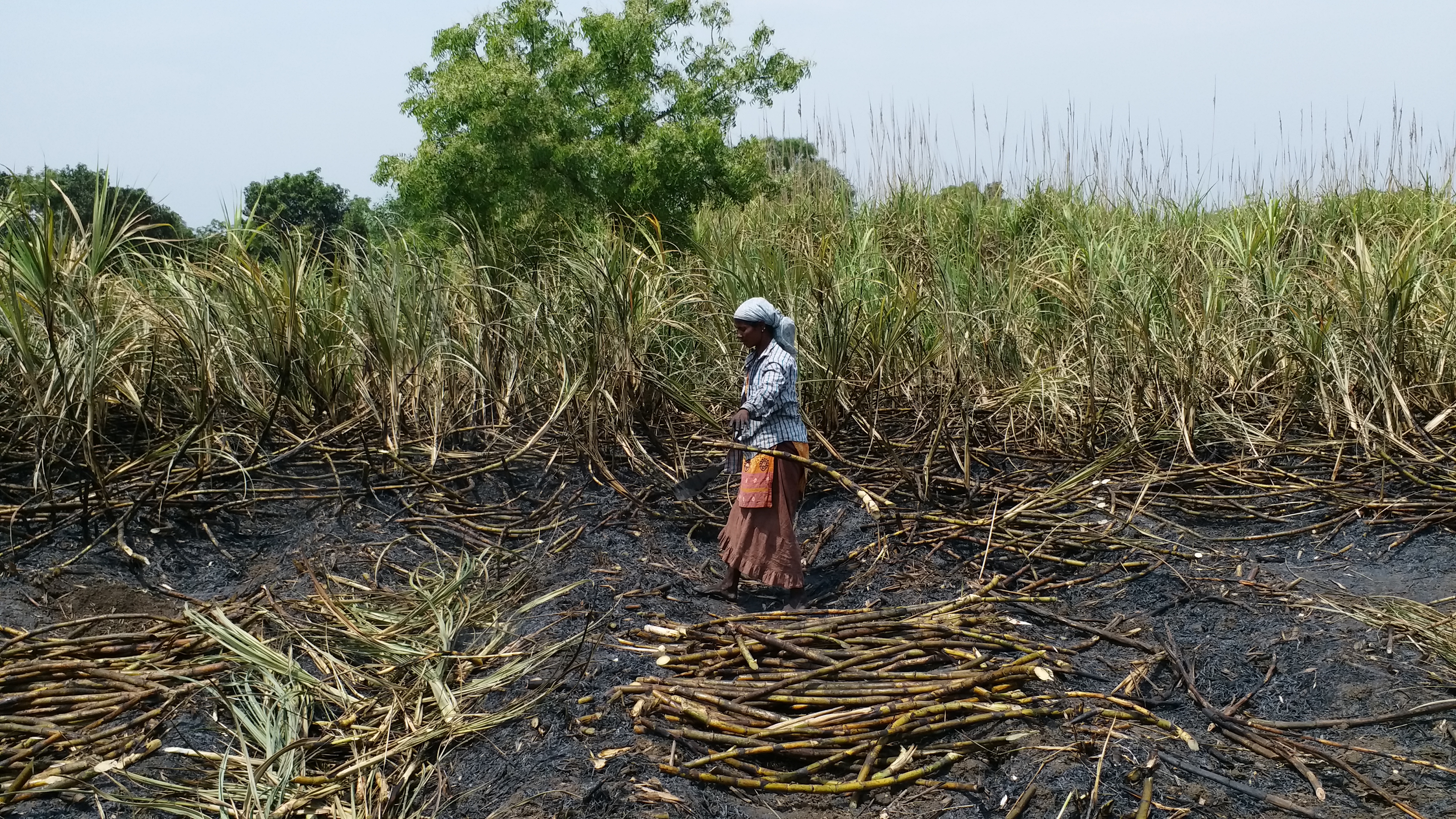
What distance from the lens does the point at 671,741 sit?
3.03 meters

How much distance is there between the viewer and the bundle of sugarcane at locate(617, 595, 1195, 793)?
2.91m

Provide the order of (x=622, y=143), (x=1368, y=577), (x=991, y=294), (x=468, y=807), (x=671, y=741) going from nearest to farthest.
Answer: (x=468, y=807) → (x=671, y=741) → (x=1368, y=577) → (x=991, y=294) → (x=622, y=143)

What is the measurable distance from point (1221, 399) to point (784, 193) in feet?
13.4

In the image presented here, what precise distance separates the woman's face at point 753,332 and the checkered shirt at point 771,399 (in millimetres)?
61

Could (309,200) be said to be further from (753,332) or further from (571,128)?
(753,332)

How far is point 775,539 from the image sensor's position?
416 cm

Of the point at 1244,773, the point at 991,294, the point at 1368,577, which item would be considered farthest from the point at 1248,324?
the point at 1244,773

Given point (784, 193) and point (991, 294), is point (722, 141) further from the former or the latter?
point (991, 294)

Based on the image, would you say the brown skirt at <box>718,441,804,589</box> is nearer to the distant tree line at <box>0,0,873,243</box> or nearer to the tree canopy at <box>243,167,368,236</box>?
the distant tree line at <box>0,0,873,243</box>

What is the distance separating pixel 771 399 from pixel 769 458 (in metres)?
0.24

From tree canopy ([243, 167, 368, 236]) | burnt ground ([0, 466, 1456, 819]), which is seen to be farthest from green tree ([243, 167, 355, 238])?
burnt ground ([0, 466, 1456, 819])

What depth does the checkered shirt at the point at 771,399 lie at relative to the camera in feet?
13.4

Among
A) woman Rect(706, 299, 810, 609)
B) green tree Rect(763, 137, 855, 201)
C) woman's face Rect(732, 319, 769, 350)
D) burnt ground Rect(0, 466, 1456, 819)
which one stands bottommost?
burnt ground Rect(0, 466, 1456, 819)

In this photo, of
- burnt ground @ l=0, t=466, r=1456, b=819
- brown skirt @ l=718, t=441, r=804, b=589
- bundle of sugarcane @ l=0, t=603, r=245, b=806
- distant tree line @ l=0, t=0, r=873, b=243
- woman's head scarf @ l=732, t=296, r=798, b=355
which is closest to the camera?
burnt ground @ l=0, t=466, r=1456, b=819
